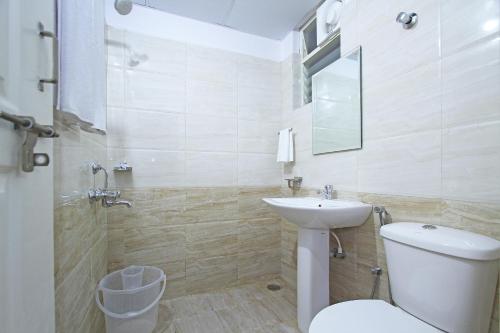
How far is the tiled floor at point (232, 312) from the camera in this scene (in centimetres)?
152

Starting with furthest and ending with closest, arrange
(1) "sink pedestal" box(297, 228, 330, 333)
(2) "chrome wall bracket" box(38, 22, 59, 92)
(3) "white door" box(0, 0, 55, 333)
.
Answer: (1) "sink pedestal" box(297, 228, 330, 333)
(2) "chrome wall bracket" box(38, 22, 59, 92)
(3) "white door" box(0, 0, 55, 333)

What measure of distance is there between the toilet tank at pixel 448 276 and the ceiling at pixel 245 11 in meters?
1.73

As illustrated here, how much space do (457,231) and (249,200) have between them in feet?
4.70

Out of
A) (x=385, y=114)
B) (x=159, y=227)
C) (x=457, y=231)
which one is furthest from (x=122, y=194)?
(x=457, y=231)

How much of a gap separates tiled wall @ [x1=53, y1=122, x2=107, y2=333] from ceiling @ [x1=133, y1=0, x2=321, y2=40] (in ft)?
3.85

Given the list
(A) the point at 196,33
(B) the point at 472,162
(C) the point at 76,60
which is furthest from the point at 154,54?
(B) the point at 472,162

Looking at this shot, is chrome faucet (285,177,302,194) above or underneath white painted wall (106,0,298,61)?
underneath

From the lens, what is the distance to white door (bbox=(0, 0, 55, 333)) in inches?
17.9

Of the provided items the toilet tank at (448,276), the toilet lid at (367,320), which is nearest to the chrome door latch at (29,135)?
the toilet lid at (367,320)

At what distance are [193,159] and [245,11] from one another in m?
1.21

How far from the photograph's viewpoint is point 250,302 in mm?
1807

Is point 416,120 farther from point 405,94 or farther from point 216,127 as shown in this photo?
→ point 216,127

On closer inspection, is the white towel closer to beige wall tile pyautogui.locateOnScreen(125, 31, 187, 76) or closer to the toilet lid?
beige wall tile pyautogui.locateOnScreen(125, 31, 187, 76)

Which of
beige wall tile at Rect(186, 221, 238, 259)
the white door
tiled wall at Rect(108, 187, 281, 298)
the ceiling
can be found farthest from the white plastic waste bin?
the ceiling
